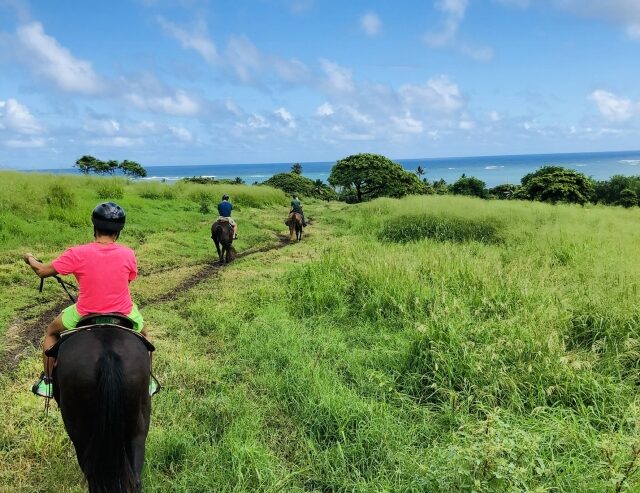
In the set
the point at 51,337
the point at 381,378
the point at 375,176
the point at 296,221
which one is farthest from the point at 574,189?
the point at 51,337

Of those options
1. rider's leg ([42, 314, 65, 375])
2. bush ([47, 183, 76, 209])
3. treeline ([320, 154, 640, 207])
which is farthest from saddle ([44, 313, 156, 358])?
treeline ([320, 154, 640, 207])

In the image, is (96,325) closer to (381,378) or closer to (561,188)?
(381,378)

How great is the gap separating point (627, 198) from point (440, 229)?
43202 millimetres

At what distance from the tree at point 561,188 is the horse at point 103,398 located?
4497 cm

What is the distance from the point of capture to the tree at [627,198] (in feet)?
151

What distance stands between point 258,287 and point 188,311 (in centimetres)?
158

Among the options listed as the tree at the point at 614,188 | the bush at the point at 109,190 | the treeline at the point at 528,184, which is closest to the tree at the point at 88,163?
the treeline at the point at 528,184

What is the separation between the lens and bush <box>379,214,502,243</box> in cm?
1384

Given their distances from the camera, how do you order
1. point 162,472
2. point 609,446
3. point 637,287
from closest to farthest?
point 609,446 < point 162,472 < point 637,287

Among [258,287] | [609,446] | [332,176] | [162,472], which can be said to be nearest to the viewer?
[609,446]

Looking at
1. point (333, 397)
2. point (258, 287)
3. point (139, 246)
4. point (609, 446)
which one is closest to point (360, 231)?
point (139, 246)

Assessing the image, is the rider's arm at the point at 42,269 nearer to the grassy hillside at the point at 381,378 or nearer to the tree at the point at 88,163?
the grassy hillside at the point at 381,378

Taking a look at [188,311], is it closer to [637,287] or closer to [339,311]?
[339,311]

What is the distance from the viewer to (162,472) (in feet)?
11.9
